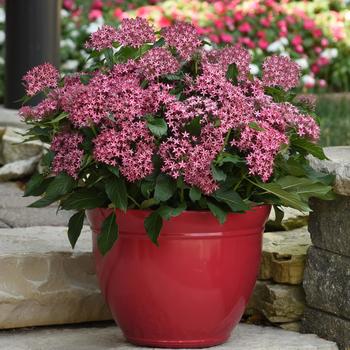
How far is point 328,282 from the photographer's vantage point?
3018 mm

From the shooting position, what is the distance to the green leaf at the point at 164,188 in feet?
8.59

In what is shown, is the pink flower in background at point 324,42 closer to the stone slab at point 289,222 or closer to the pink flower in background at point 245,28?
the pink flower in background at point 245,28

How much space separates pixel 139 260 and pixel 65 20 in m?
4.65

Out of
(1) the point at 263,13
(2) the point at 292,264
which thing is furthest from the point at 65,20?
(2) the point at 292,264

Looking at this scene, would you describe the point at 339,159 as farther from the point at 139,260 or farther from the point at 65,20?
the point at 65,20

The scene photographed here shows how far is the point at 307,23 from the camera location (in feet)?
26.5

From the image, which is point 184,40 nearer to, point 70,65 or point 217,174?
point 217,174

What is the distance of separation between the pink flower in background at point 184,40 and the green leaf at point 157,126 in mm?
233

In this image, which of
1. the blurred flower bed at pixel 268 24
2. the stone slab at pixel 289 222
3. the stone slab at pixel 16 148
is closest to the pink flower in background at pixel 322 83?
the blurred flower bed at pixel 268 24

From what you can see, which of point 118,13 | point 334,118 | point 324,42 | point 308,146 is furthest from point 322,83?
point 308,146

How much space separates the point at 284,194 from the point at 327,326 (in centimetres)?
53

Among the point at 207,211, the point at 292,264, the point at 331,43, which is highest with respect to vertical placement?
the point at 331,43

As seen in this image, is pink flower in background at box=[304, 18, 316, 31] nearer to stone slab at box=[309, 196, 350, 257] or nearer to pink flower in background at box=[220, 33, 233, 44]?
pink flower in background at box=[220, 33, 233, 44]

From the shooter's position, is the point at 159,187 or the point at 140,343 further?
the point at 140,343
